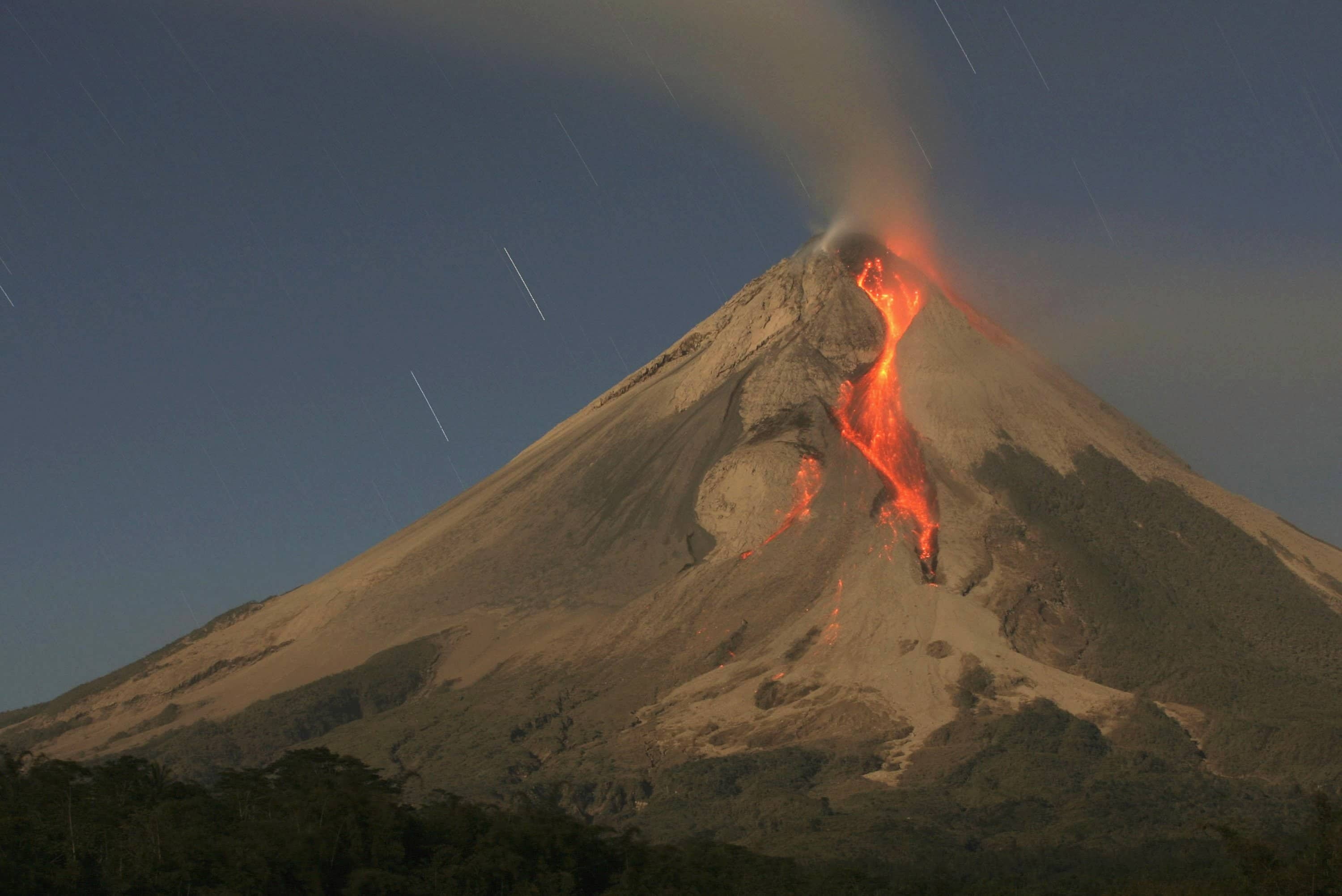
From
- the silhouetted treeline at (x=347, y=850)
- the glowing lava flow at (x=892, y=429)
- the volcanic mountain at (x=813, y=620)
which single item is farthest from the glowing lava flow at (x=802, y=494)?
the silhouetted treeline at (x=347, y=850)

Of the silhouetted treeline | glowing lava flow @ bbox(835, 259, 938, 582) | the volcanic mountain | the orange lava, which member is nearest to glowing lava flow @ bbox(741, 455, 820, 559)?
the volcanic mountain

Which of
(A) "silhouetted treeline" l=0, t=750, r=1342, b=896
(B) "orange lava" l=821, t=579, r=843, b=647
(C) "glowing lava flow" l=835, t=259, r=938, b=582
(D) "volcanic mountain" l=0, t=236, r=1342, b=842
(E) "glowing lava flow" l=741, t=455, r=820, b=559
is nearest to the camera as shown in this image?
(A) "silhouetted treeline" l=0, t=750, r=1342, b=896

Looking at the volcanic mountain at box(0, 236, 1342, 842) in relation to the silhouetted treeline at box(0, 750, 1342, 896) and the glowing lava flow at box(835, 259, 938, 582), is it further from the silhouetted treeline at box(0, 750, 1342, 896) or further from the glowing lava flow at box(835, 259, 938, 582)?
the silhouetted treeline at box(0, 750, 1342, 896)

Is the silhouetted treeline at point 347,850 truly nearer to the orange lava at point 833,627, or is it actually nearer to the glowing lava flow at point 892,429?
the orange lava at point 833,627

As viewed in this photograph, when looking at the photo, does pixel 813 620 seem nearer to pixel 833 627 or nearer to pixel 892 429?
pixel 833 627

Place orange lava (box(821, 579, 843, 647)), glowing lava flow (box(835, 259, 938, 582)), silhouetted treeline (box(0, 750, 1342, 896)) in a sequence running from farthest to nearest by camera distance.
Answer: glowing lava flow (box(835, 259, 938, 582))
orange lava (box(821, 579, 843, 647))
silhouetted treeline (box(0, 750, 1342, 896))

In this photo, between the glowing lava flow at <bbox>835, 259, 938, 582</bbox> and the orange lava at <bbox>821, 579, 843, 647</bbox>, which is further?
the glowing lava flow at <bbox>835, 259, 938, 582</bbox>

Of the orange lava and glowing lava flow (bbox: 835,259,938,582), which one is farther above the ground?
glowing lava flow (bbox: 835,259,938,582)

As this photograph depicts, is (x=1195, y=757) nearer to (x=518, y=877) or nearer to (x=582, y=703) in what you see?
(x=582, y=703)
